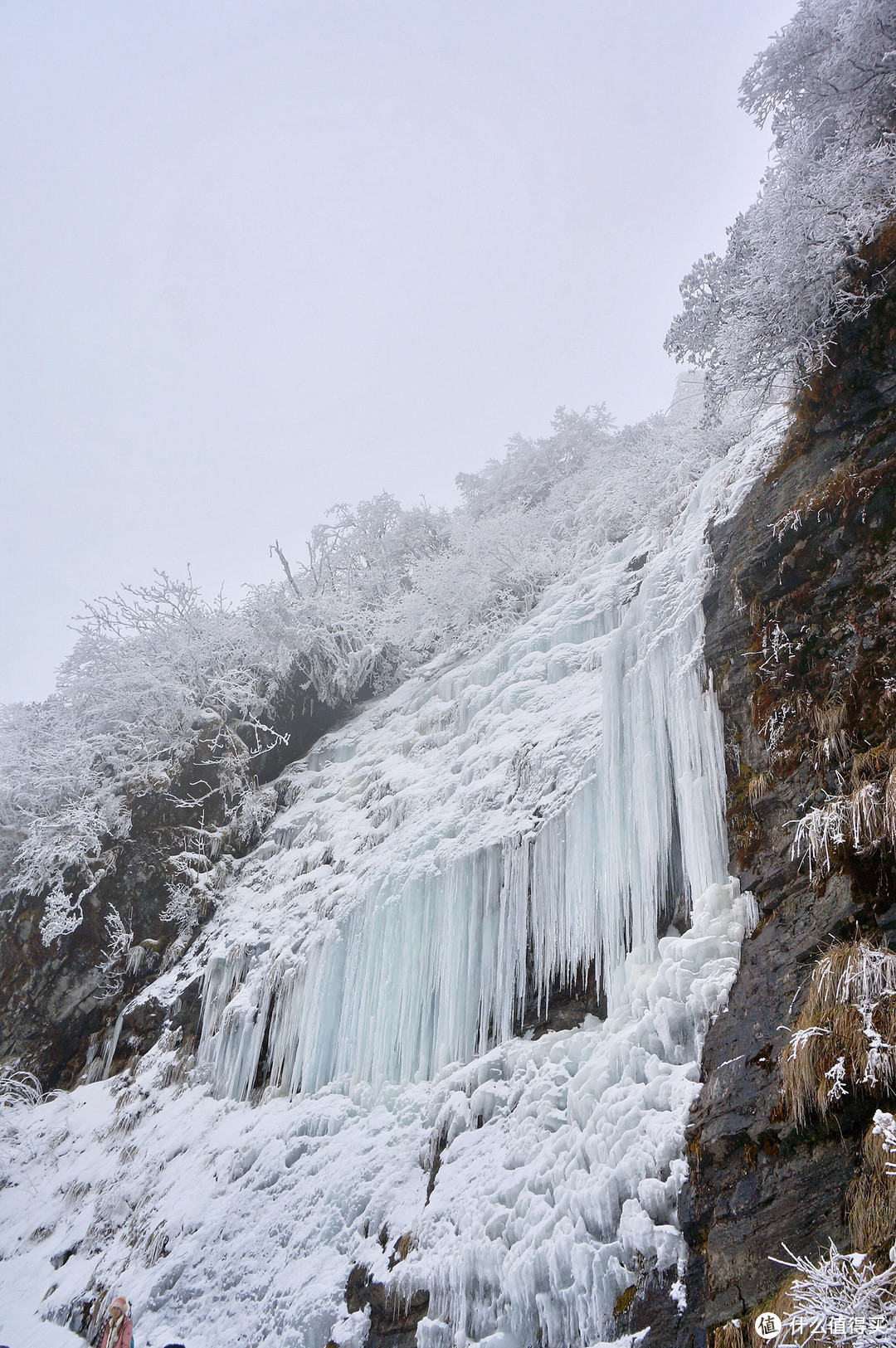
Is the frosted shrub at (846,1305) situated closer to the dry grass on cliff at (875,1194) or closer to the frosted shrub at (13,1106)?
the dry grass on cliff at (875,1194)

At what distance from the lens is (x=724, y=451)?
10570 millimetres

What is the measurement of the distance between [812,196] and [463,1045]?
773 centimetres

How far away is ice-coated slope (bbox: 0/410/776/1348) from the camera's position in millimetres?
4941

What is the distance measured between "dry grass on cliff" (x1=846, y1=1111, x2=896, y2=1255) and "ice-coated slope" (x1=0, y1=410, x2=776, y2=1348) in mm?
1041

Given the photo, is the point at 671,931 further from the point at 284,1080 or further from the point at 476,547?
the point at 476,547

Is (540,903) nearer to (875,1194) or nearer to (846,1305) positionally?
(875,1194)

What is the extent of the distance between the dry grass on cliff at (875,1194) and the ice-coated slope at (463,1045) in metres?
1.04

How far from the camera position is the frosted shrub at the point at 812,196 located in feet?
21.6

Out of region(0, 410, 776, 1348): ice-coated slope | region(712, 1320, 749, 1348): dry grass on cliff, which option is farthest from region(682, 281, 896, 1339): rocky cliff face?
region(0, 410, 776, 1348): ice-coated slope

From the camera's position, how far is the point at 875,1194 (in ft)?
11.3

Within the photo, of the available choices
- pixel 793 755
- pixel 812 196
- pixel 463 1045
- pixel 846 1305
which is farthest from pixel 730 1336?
pixel 812 196

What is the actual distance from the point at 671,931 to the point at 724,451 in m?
6.89

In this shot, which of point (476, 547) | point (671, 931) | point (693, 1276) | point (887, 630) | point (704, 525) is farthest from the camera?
point (476, 547)

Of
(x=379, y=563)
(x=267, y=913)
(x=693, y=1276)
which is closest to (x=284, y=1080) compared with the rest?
(x=267, y=913)
